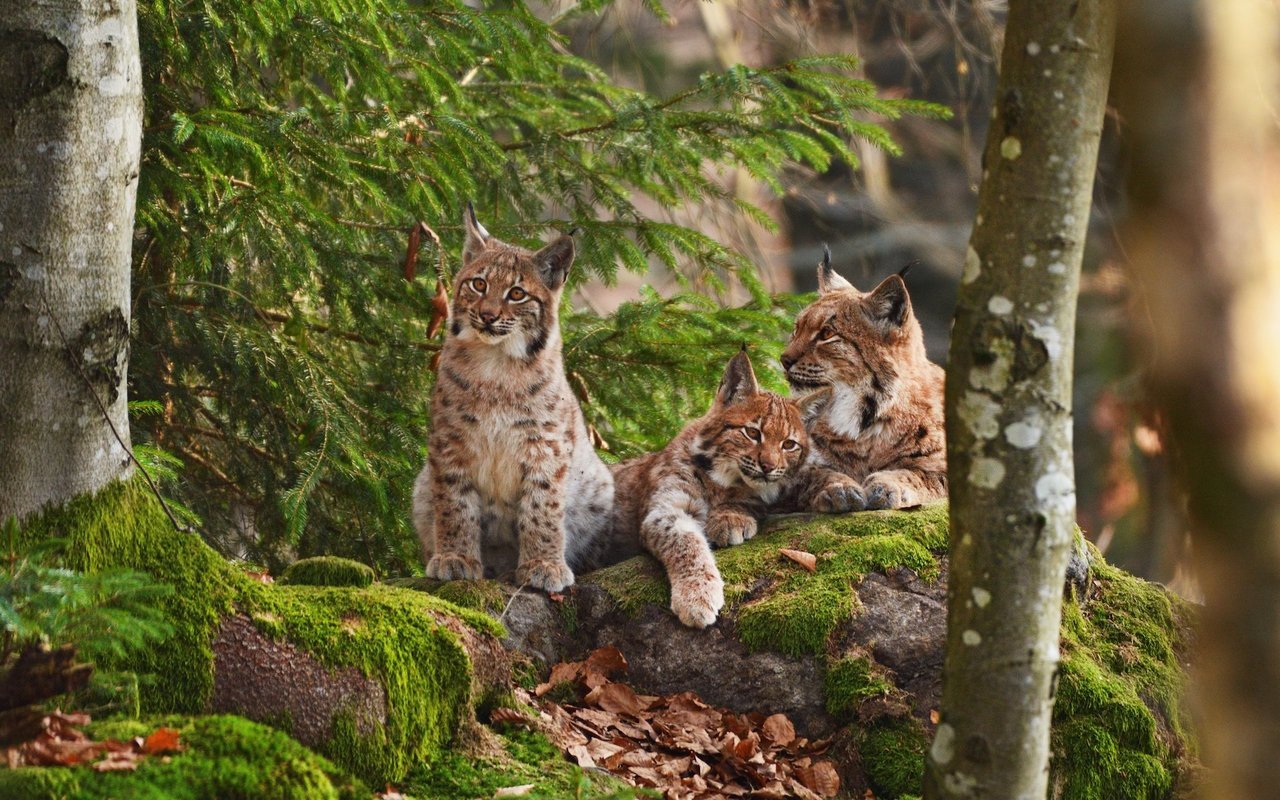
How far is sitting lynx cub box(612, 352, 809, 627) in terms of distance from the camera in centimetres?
552

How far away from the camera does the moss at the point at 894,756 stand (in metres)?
4.50

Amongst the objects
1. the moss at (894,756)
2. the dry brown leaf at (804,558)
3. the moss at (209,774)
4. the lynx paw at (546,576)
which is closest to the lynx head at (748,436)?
the dry brown leaf at (804,558)

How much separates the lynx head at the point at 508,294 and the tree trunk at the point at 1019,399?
272 cm

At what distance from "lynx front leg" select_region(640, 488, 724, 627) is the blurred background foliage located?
1.08m

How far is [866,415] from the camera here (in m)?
6.07

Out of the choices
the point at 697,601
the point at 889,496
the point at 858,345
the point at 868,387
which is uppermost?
the point at 858,345

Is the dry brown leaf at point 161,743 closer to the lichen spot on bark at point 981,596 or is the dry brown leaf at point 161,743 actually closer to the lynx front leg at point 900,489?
the lichen spot on bark at point 981,596

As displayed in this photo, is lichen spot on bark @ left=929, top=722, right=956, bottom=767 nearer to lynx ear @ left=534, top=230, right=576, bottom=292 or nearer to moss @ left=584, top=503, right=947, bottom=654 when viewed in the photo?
moss @ left=584, top=503, right=947, bottom=654

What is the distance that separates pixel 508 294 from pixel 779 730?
2.09 m

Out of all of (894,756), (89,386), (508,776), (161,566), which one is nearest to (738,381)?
(894,756)

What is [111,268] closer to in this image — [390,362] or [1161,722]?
[390,362]

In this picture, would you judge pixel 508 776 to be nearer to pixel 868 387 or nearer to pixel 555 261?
pixel 555 261

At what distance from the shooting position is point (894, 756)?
4.57 metres

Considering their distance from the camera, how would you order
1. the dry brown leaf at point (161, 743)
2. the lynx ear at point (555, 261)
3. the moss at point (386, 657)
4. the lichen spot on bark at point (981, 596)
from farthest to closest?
the lynx ear at point (555, 261) → the moss at point (386, 657) → the dry brown leaf at point (161, 743) → the lichen spot on bark at point (981, 596)
